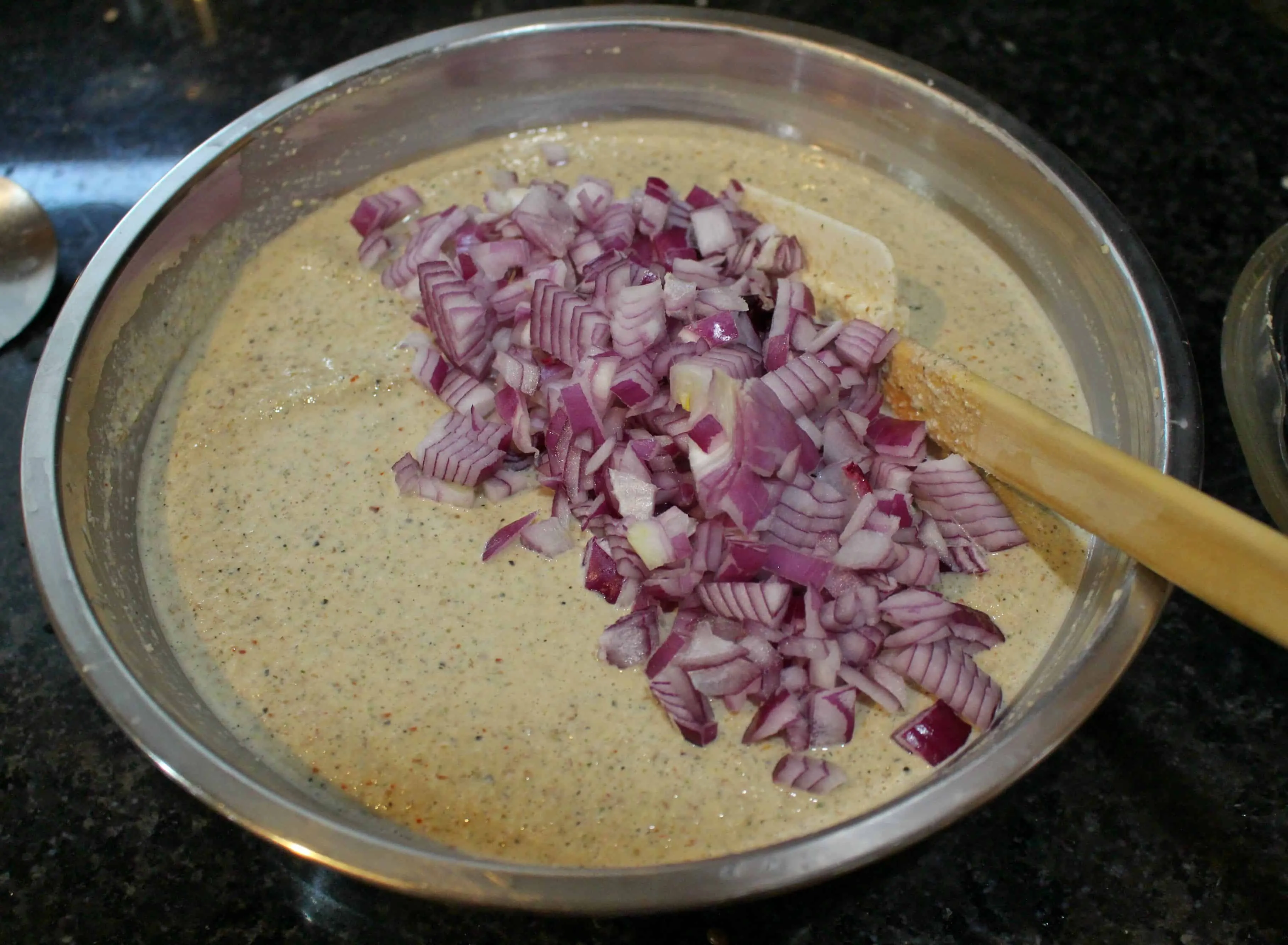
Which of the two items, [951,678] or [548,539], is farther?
[548,539]

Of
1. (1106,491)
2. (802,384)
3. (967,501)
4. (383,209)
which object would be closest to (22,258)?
(383,209)

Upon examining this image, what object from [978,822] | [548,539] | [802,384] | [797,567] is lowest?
[978,822]

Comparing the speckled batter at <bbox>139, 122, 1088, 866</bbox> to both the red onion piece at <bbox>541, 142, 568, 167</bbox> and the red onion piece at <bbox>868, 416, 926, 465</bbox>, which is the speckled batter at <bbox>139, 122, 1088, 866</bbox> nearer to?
the red onion piece at <bbox>868, 416, 926, 465</bbox>

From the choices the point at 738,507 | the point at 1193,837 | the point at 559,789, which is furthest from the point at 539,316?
the point at 1193,837

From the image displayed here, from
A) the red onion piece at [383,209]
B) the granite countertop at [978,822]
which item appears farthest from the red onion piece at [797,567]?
the red onion piece at [383,209]

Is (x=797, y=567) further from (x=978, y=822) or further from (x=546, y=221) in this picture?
(x=546, y=221)

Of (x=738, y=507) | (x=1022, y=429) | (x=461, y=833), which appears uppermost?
(x=1022, y=429)

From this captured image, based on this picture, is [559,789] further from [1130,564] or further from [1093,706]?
[1130,564]
